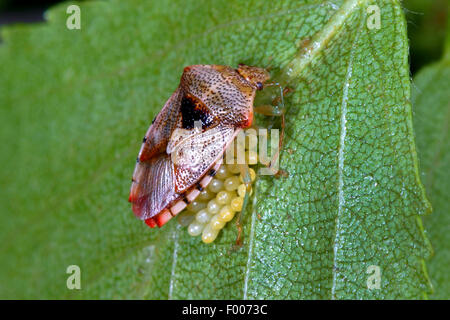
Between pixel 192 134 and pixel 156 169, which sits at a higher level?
pixel 192 134

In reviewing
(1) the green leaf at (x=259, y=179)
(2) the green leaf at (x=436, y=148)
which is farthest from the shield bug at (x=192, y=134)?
(2) the green leaf at (x=436, y=148)

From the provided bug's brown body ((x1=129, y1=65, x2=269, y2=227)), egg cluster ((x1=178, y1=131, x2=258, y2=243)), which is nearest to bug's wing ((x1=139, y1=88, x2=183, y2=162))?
bug's brown body ((x1=129, y1=65, x2=269, y2=227))

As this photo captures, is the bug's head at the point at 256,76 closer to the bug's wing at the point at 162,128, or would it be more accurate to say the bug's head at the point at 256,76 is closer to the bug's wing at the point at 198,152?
the bug's wing at the point at 198,152

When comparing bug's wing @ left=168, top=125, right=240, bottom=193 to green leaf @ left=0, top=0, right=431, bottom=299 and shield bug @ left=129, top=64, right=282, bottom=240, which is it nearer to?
shield bug @ left=129, top=64, right=282, bottom=240

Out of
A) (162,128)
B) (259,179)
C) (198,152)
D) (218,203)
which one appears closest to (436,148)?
(259,179)

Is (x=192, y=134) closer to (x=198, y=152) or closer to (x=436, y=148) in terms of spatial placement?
(x=198, y=152)

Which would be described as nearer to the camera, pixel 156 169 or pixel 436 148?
pixel 156 169

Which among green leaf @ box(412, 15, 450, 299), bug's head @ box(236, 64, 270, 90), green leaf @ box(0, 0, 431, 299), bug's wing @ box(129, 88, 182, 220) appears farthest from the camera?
green leaf @ box(412, 15, 450, 299)

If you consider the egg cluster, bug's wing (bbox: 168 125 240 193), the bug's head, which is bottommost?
the egg cluster

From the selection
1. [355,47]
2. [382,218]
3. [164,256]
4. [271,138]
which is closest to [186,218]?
[164,256]
